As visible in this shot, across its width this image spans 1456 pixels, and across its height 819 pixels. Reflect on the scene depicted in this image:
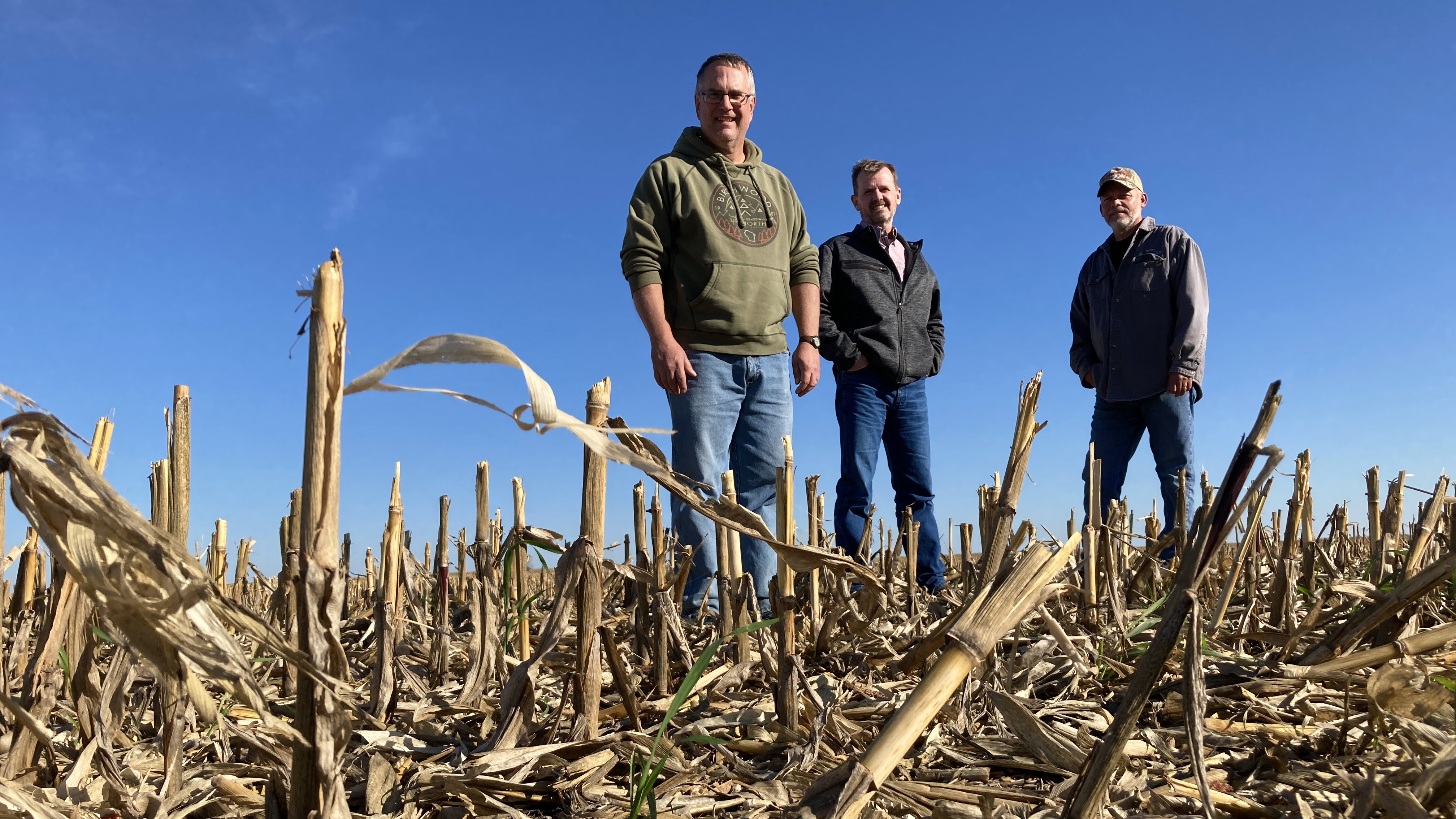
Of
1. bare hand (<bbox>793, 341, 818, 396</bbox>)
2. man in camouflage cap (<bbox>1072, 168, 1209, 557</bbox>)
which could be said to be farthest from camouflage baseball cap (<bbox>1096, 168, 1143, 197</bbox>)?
bare hand (<bbox>793, 341, 818, 396</bbox>)

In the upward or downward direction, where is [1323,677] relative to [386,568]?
downward

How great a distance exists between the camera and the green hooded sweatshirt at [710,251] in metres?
3.40

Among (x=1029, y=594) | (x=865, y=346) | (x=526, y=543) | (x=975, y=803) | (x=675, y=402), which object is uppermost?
(x=865, y=346)

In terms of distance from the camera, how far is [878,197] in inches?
181

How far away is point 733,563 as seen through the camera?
2361mm

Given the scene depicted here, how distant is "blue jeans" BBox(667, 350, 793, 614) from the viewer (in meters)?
3.12

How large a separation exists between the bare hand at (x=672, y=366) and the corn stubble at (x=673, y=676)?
0.64 m

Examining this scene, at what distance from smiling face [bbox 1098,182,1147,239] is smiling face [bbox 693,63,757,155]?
2.15 m

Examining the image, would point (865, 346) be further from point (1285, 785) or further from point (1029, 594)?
point (1029, 594)

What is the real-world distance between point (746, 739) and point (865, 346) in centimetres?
282

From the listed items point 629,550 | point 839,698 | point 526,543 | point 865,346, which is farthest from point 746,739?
point 865,346

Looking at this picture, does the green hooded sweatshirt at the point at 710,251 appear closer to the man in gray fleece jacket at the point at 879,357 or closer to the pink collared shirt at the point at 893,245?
the man in gray fleece jacket at the point at 879,357

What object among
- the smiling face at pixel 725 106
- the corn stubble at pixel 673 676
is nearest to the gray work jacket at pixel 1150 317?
the corn stubble at pixel 673 676

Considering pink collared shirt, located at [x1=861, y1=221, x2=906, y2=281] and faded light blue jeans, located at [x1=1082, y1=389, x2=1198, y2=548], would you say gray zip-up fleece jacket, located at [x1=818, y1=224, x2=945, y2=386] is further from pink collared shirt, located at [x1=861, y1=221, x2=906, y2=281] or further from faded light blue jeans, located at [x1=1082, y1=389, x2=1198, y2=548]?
faded light blue jeans, located at [x1=1082, y1=389, x2=1198, y2=548]
